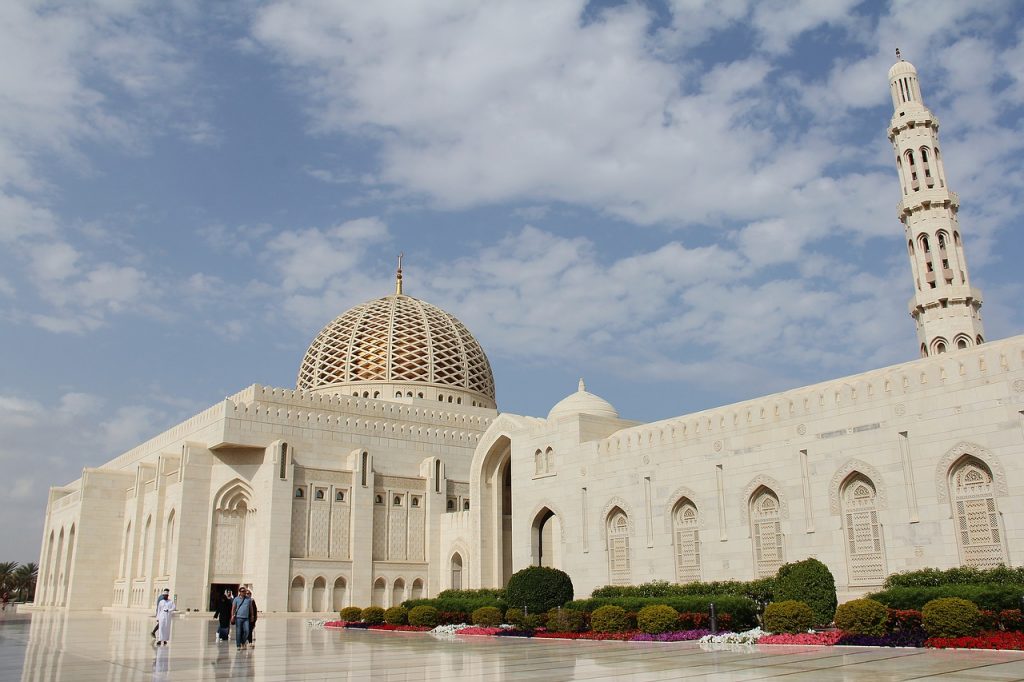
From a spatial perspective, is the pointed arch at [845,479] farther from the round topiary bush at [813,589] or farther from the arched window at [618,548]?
the arched window at [618,548]

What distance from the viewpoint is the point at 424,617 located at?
1806 centimetres

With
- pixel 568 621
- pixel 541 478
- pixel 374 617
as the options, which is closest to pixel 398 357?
pixel 541 478

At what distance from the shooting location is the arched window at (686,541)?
19688mm

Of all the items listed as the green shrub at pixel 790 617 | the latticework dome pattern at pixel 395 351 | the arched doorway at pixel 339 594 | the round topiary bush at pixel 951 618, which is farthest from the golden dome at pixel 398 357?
the round topiary bush at pixel 951 618

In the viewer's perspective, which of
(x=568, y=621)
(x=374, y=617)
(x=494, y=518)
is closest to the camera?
(x=568, y=621)

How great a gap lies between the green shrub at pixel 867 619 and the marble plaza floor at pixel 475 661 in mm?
791

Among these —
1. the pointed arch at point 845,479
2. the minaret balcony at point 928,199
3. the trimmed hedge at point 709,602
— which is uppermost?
the minaret balcony at point 928,199

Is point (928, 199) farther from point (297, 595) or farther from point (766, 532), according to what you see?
point (297, 595)

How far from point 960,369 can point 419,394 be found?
22.9 meters

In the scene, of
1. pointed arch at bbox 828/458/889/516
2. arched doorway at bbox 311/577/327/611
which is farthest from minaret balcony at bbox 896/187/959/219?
arched doorway at bbox 311/577/327/611

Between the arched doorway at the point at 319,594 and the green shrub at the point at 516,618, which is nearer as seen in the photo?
the green shrub at the point at 516,618

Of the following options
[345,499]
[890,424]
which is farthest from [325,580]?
[890,424]

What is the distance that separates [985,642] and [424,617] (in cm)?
1094

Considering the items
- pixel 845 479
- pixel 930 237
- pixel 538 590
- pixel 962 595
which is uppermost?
pixel 930 237
